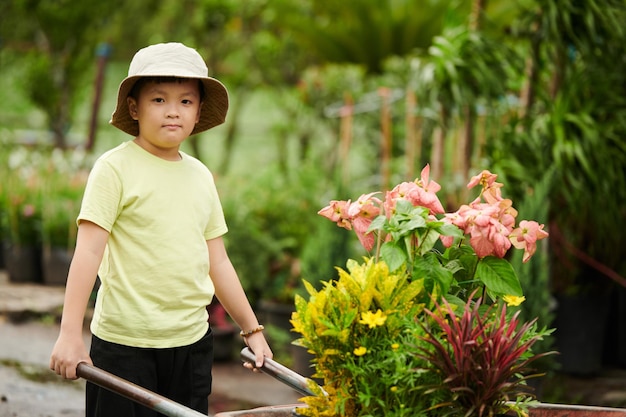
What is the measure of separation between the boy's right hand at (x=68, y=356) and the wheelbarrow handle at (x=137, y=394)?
0.05 m

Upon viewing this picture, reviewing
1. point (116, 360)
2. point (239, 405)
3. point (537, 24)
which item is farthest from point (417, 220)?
point (537, 24)

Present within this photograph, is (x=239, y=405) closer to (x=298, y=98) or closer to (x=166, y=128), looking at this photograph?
(x=166, y=128)

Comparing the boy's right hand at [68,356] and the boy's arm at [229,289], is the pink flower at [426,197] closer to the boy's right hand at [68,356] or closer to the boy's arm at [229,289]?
the boy's arm at [229,289]

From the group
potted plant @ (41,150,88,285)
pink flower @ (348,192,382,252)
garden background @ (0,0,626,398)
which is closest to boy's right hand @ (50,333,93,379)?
pink flower @ (348,192,382,252)

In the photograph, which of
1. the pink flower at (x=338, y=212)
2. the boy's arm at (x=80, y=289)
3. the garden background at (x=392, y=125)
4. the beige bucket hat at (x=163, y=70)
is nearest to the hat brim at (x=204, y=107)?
the beige bucket hat at (x=163, y=70)

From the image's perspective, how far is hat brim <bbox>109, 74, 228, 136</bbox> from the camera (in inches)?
93.4

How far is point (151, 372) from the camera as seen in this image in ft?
7.94

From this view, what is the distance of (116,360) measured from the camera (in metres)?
2.38

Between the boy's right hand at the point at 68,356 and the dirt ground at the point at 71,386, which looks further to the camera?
the dirt ground at the point at 71,386

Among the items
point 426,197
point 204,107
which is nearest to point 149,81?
point 204,107

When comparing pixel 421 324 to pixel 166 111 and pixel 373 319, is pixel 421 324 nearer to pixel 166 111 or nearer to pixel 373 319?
pixel 373 319

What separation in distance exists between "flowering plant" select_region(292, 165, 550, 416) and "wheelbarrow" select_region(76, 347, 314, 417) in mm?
170

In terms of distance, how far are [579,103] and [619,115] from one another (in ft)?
0.70

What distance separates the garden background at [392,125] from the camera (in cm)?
502
